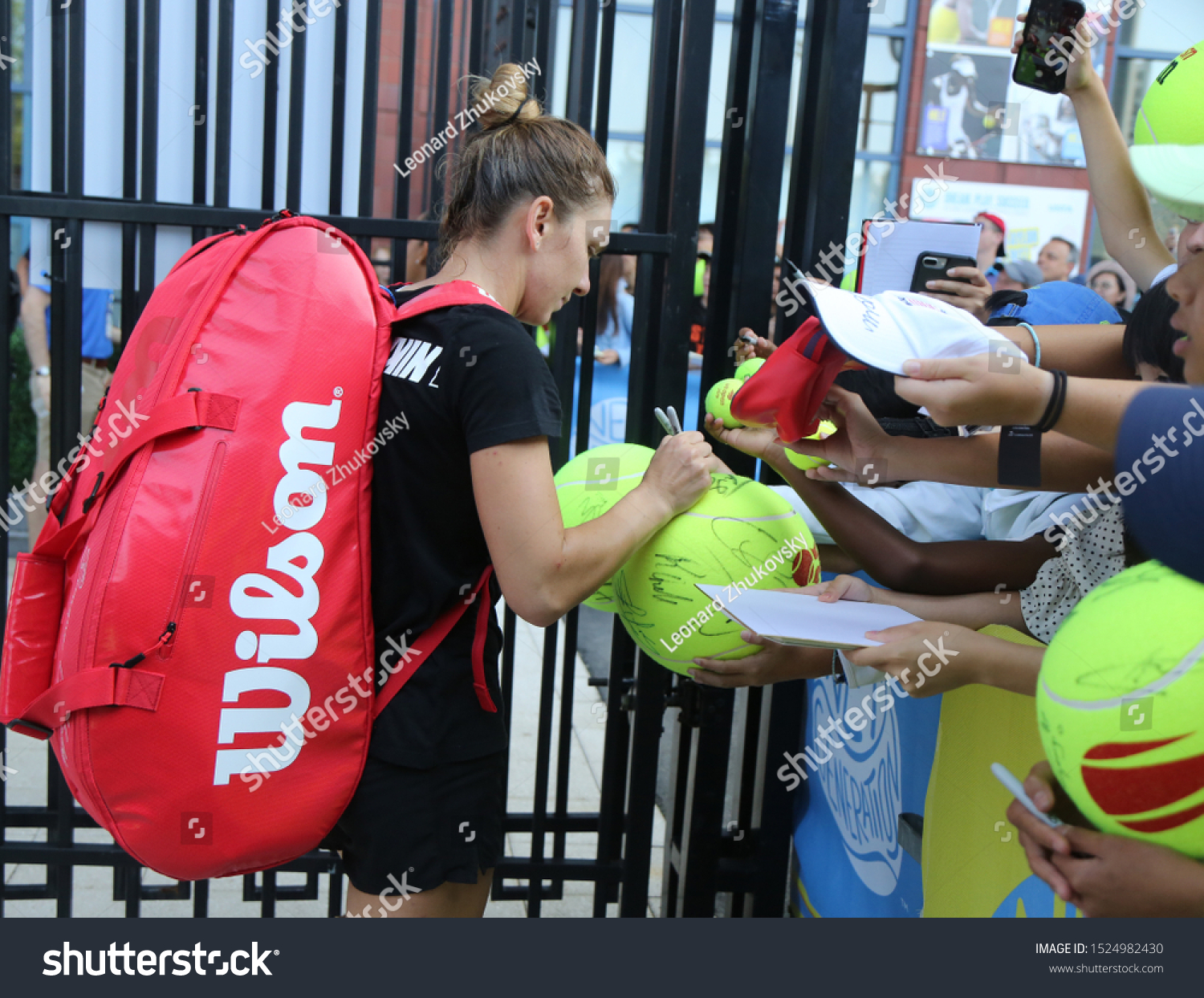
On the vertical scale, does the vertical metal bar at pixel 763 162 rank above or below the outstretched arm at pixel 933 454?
above

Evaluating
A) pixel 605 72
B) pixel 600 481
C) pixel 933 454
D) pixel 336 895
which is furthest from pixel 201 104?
pixel 336 895

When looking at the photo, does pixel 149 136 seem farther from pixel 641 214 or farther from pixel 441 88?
pixel 641 214

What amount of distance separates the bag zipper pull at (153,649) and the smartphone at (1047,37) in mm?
1771

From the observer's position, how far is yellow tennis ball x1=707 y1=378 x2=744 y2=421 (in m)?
1.90

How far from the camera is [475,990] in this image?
1414mm

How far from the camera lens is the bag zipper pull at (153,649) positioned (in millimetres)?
1417

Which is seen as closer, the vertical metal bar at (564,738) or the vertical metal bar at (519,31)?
the vertical metal bar at (519,31)

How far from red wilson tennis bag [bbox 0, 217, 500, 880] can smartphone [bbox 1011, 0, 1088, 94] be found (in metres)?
1.23

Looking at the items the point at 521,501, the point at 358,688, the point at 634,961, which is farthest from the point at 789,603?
the point at 358,688

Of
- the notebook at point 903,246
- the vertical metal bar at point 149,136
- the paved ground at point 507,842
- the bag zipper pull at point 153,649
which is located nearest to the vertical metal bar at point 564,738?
the paved ground at point 507,842

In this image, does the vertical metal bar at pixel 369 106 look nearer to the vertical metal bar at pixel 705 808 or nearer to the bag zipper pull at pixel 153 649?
the bag zipper pull at pixel 153 649

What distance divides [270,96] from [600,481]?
1.25 meters

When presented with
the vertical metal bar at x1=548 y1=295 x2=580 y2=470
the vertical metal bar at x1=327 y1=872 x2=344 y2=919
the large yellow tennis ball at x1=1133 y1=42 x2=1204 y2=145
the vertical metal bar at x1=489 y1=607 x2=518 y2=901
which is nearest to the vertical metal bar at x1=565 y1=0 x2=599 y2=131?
the vertical metal bar at x1=548 y1=295 x2=580 y2=470

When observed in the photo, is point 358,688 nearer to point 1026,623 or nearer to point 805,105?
point 1026,623
